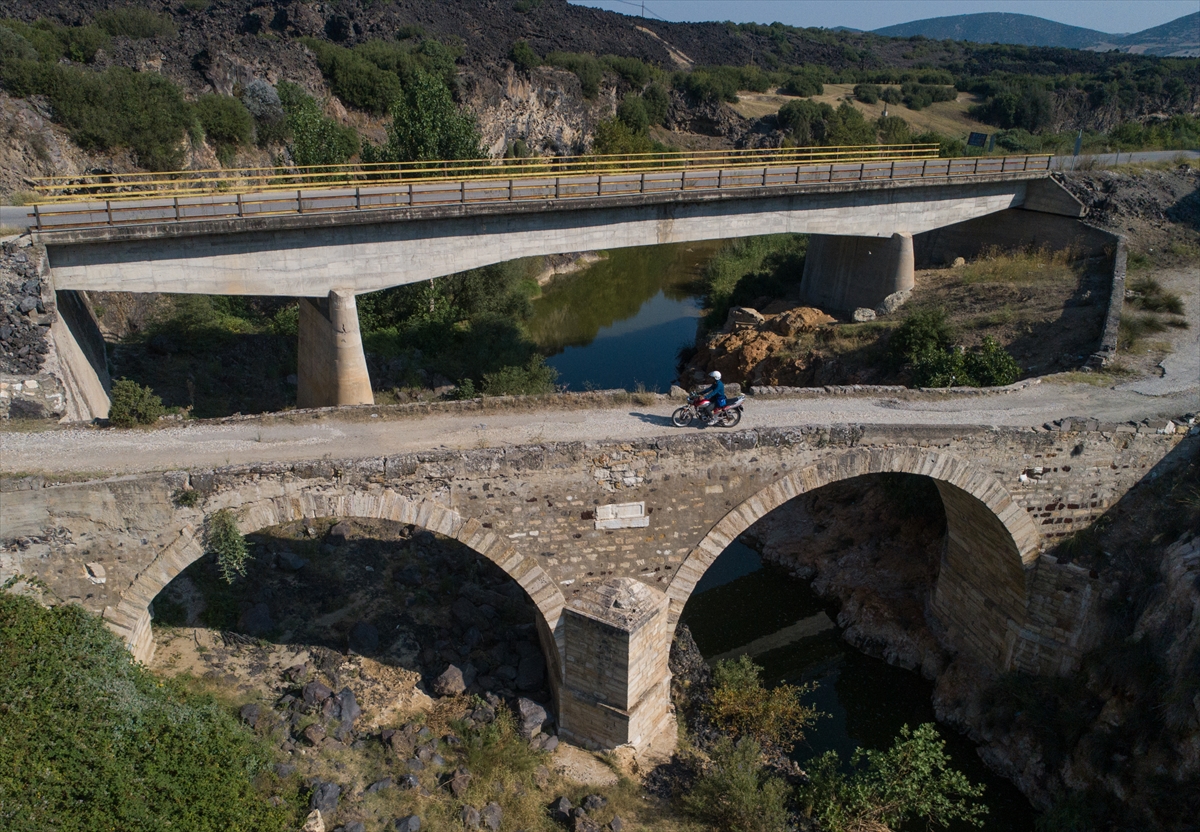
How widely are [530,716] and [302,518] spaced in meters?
4.57

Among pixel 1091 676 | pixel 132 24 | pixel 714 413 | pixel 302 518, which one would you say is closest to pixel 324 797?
pixel 302 518

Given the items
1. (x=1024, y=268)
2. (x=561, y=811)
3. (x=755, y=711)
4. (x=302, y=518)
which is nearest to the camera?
(x=302, y=518)

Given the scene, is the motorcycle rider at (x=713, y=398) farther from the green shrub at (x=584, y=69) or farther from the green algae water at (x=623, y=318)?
the green shrub at (x=584, y=69)

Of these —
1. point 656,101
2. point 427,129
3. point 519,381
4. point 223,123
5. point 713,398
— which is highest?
point 656,101

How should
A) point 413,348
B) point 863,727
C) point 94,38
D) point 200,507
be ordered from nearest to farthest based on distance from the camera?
point 200,507 < point 863,727 < point 413,348 < point 94,38

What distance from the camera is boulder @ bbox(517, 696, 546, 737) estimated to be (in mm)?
12258

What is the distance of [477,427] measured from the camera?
12.4 metres

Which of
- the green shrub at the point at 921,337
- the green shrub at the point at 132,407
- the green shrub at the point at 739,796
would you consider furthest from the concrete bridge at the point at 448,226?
the green shrub at the point at 739,796

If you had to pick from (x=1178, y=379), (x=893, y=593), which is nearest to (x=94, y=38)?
(x=893, y=593)

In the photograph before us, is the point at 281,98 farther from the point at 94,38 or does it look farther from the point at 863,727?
the point at 863,727

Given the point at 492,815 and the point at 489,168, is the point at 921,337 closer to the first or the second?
the point at 489,168

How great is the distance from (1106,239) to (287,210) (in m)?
22.3

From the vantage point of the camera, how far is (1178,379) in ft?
50.5

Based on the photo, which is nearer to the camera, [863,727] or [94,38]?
[863,727]
